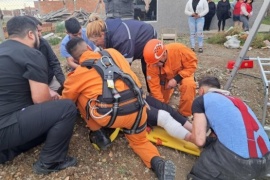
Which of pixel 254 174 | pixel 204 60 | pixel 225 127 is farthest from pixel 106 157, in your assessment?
pixel 204 60

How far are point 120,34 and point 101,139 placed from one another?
1227 millimetres

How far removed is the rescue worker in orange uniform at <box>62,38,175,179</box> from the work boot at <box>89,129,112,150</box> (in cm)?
32

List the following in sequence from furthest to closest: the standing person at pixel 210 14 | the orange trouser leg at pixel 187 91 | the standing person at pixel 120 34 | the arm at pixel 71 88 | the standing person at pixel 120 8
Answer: the standing person at pixel 210 14 < the standing person at pixel 120 8 < the orange trouser leg at pixel 187 91 < the standing person at pixel 120 34 < the arm at pixel 71 88

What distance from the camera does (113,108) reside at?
2.34 meters

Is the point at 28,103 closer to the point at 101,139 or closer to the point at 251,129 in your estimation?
the point at 101,139

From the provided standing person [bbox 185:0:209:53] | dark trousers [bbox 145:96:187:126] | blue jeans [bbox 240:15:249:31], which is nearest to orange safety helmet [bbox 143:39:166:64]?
dark trousers [bbox 145:96:187:126]

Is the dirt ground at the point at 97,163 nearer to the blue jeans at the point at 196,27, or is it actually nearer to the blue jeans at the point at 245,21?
the blue jeans at the point at 196,27

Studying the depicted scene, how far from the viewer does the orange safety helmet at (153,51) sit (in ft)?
10.2

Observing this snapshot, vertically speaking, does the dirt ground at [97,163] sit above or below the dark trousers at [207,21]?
below

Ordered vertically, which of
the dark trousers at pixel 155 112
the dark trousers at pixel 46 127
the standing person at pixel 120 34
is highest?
the standing person at pixel 120 34

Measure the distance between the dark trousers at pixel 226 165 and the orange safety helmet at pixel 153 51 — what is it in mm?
1213

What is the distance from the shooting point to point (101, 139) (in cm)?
276

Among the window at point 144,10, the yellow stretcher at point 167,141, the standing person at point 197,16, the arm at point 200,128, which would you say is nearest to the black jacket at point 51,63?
the yellow stretcher at point 167,141

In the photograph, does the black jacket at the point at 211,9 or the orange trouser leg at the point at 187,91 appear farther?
the black jacket at the point at 211,9
